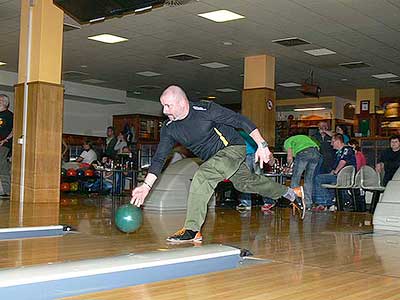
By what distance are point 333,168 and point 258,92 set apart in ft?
11.3

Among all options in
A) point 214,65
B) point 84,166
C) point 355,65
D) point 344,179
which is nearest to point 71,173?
point 84,166

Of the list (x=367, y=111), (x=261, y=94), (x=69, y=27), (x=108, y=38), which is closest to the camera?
(x=69, y=27)

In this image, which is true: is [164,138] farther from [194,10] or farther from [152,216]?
[194,10]

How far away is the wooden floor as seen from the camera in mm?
2664

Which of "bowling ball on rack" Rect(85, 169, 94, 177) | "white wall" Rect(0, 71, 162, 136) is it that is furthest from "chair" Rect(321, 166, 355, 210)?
"white wall" Rect(0, 71, 162, 136)

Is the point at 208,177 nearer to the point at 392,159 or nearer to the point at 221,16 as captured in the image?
the point at 392,159

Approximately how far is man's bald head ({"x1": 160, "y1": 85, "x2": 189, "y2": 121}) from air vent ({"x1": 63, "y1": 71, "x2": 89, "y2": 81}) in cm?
1167

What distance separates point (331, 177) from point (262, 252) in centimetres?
513

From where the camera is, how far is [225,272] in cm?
310

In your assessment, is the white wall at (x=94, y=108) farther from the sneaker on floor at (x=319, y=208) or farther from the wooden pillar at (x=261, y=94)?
the sneaker on floor at (x=319, y=208)

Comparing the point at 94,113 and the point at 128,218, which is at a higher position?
the point at 94,113

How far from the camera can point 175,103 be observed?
12.8 ft

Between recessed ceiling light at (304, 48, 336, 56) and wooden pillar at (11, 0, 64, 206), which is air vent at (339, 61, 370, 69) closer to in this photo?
recessed ceiling light at (304, 48, 336, 56)

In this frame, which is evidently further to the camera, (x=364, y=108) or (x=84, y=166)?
(x=364, y=108)
